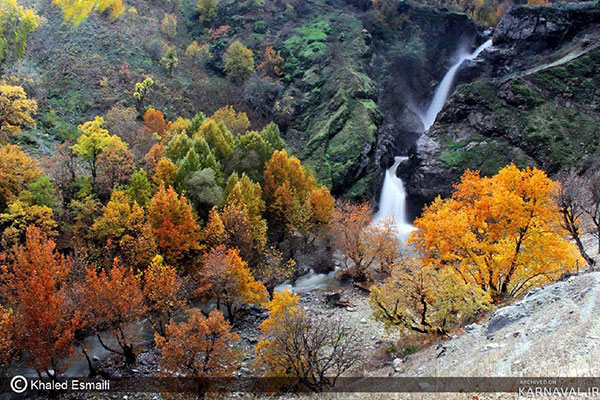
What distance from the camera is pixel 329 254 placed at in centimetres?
4697

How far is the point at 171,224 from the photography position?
117ft

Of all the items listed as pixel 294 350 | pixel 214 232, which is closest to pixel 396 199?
pixel 214 232

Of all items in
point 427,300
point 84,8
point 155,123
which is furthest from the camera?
point 84,8

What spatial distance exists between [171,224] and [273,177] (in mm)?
19044

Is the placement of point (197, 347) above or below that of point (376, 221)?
below

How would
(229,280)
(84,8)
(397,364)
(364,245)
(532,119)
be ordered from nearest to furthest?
(397,364) < (229,280) < (364,245) < (532,119) < (84,8)

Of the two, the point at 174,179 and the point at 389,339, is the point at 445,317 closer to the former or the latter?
the point at 389,339

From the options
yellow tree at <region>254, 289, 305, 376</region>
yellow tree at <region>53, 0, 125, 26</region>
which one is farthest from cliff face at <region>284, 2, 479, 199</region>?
yellow tree at <region>53, 0, 125, 26</region>

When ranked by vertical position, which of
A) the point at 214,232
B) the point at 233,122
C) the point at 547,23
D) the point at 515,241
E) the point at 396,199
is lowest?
the point at 214,232

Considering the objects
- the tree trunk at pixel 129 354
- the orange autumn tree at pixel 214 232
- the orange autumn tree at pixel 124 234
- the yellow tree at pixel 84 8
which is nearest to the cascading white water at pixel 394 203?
the orange autumn tree at pixel 214 232

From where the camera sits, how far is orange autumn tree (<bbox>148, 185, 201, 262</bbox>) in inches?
1405

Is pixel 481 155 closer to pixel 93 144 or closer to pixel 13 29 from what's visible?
pixel 93 144

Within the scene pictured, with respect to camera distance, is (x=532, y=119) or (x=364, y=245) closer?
(x=364, y=245)

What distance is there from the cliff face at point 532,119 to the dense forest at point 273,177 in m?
0.37
